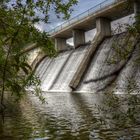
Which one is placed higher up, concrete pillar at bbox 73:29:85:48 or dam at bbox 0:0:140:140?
concrete pillar at bbox 73:29:85:48

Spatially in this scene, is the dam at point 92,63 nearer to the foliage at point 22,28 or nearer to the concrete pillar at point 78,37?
the concrete pillar at point 78,37

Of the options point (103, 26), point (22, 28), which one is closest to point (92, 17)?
point (103, 26)

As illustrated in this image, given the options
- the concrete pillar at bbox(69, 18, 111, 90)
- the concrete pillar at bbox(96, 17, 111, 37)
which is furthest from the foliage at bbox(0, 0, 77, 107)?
the concrete pillar at bbox(96, 17, 111, 37)

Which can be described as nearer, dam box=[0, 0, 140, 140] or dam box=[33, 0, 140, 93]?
dam box=[0, 0, 140, 140]

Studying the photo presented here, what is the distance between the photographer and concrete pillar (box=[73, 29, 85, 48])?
58.9 metres

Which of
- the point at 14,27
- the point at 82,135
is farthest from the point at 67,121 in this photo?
the point at 14,27

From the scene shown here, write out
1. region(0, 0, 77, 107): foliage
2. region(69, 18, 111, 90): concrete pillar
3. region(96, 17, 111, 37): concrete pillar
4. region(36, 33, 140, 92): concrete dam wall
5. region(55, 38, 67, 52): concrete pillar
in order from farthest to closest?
region(55, 38, 67, 52): concrete pillar
region(96, 17, 111, 37): concrete pillar
region(69, 18, 111, 90): concrete pillar
region(36, 33, 140, 92): concrete dam wall
region(0, 0, 77, 107): foliage

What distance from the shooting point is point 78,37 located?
59094 millimetres

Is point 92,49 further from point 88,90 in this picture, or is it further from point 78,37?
point 78,37

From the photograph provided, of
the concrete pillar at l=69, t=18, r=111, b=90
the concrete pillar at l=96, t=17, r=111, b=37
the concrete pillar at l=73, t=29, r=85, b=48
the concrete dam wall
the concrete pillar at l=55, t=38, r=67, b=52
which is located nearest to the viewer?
the concrete dam wall

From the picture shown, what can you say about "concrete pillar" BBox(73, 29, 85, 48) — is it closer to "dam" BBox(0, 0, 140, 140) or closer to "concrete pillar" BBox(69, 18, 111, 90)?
"dam" BBox(0, 0, 140, 140)

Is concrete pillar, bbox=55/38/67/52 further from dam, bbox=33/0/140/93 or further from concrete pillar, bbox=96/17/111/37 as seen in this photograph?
concrete pillar, bbox=96/17/111/37

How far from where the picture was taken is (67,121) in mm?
17094

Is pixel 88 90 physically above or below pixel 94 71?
below
